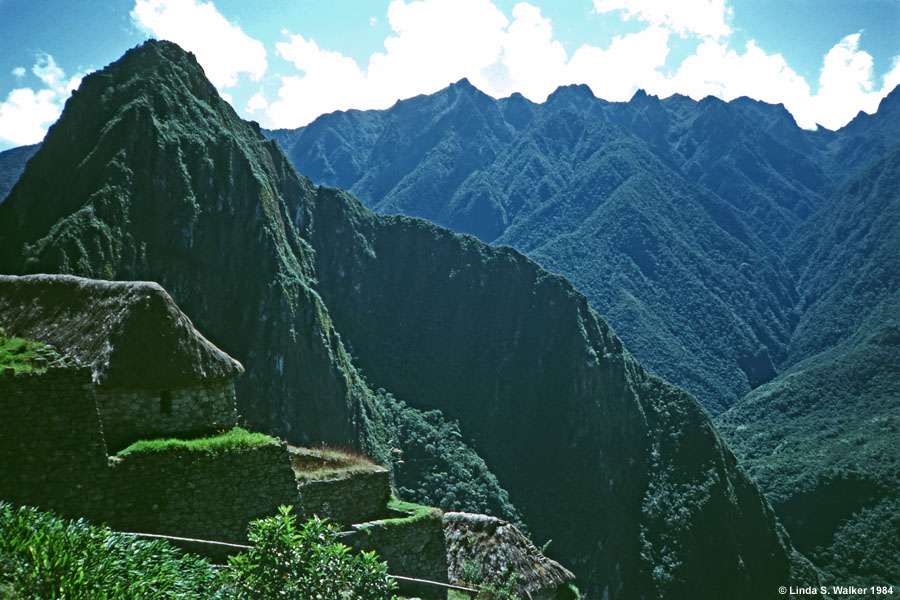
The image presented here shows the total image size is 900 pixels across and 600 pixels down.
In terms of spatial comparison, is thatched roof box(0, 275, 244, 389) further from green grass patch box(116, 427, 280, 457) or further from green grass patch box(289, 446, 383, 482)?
green grass patch box(289, 446, 383, 482)

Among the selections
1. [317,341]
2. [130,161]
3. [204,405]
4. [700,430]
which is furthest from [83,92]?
[700,430]

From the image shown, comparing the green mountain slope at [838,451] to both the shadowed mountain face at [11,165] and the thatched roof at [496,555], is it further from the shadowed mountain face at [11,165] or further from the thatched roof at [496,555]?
the shadowed mountain face at [11,165]

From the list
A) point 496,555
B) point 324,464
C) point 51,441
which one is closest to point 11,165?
point 324,464

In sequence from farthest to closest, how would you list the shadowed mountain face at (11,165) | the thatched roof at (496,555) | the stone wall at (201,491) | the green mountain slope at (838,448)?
the shadowed mountain face at (11,165) → the green mountain slope at (838,448) → the thatched roof at (496,555) → the stone wall at (201,491)

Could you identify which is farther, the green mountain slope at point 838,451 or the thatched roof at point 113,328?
the green mountain slope at point 838,451

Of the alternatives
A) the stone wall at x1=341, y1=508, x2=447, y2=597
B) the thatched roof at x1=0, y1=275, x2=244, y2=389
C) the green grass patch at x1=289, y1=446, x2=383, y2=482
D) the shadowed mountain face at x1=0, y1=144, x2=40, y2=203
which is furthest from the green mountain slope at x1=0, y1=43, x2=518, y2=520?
the stone wall at x1=341, y1=508, x2=447, y2=597

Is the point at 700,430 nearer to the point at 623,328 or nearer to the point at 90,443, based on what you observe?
the point at 623,328

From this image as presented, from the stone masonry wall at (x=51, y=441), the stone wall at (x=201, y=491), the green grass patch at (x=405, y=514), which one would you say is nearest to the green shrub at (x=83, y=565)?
the stone masonry wall at (x=51, y=441)

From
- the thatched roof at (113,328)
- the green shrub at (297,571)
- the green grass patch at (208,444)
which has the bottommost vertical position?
the green shrub at (297,571)

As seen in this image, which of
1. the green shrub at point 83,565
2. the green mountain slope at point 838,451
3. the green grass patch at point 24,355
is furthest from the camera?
the green mountain slope at point 838,451
